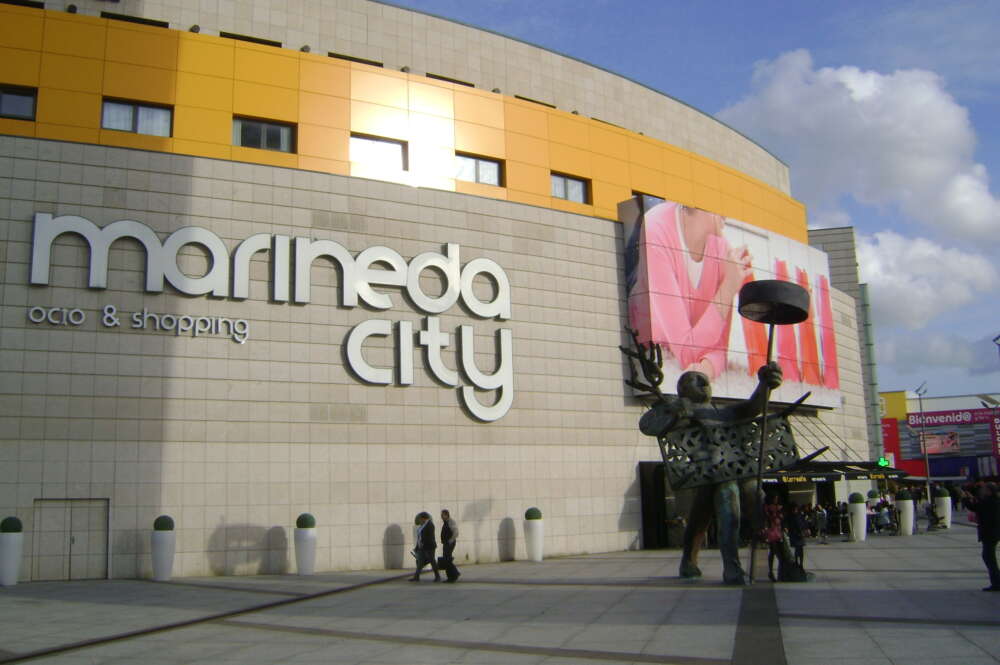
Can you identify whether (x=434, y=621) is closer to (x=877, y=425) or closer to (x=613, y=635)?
(x=613, y=635)

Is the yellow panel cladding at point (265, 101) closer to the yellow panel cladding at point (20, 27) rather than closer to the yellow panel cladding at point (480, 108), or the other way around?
the yellow panel cladding at point (20, 27)

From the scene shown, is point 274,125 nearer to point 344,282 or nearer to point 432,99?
point 432,99

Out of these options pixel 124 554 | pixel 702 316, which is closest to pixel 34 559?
pixel 124 554

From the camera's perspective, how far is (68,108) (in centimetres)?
2369

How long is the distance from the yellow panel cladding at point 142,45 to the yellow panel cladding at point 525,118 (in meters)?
10.7

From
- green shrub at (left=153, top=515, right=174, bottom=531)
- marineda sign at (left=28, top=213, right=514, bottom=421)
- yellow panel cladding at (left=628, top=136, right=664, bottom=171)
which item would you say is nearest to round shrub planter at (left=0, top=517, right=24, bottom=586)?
green shrub at (left=153, top=515, right=174, bottom=531)

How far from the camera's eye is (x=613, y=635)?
469 inches

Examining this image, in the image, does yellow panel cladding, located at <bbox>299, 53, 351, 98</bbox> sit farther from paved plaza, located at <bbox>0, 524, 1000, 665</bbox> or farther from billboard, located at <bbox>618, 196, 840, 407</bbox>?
paved plaza, located at <bbox>0, 524, 1000, 665</bbox>

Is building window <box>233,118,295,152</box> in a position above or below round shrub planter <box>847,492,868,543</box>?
above

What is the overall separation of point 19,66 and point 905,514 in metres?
33.0

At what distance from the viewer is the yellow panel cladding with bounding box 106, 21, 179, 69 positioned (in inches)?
955

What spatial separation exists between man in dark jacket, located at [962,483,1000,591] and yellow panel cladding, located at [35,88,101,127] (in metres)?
22.5

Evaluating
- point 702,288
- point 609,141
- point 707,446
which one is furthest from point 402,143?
point 707,446

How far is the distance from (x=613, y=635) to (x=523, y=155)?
68.2ft
